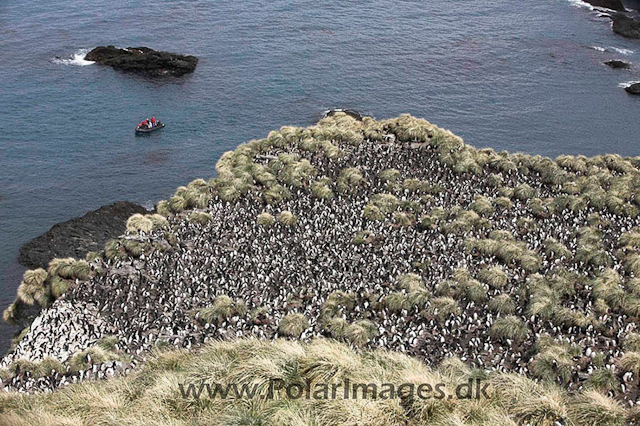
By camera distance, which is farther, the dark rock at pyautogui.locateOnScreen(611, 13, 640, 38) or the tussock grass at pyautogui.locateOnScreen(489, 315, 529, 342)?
the dark rock at pyautogui.locateOnScreen(611, 13, 640, 38)

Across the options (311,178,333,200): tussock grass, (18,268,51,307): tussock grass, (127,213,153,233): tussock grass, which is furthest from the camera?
(311,178,333,200): tussock grass

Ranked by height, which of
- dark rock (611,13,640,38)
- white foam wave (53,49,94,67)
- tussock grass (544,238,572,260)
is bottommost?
tussock grass (544,238,572,260)

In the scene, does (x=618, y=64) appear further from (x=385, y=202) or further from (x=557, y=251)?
(x=385, y=202)

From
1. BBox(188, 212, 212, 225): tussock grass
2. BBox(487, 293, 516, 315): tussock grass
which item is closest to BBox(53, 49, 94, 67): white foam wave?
BBox(188, 212, 212, 225): tussock grass

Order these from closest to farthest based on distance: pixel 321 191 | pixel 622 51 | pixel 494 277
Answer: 1. pixel 494 277
2. pixel 321 191
3. pixel 622 51

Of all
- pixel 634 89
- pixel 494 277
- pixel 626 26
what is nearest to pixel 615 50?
pixel 626 26

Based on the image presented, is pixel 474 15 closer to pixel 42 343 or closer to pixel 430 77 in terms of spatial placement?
pixel 430 77

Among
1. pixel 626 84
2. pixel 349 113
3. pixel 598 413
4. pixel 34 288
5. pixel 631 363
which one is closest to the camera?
pixel 598 413

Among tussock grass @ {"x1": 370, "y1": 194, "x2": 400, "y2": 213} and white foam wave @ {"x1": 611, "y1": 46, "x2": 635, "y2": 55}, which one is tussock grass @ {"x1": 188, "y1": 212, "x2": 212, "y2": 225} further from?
white foam wave @ {"x1": 611, "y1": 46, "x2": 635, "y2": 55}
